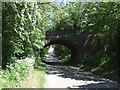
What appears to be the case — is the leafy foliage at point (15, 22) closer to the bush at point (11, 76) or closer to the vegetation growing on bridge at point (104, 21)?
the bush at point (11, 76)

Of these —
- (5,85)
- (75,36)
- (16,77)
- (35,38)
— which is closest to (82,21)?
(75,36)

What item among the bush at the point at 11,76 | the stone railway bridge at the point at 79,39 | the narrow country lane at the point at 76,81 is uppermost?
the stone railway bridge at the point at 79,39

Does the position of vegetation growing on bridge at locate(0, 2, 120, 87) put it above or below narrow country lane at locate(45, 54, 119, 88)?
above

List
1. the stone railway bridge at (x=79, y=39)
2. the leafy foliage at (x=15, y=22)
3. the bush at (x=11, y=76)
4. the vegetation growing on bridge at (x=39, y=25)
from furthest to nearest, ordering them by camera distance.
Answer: the stone railway bridge at (x=79, y=39) < the vegetation growing on bridge at (x=39, y=25) < the leafy foliage at (x=15, y=22) < the bush at (x=11, y=76)

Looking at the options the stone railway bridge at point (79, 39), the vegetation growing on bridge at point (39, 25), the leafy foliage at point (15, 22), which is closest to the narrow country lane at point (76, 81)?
the vegetation growing on bridge at point (39, 25)

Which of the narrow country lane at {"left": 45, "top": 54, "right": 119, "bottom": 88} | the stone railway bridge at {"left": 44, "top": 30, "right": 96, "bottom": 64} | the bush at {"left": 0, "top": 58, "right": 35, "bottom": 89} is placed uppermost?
the stone railway bridge at {"left": 44, "top": 30, "right": 96, "bottom": 64}

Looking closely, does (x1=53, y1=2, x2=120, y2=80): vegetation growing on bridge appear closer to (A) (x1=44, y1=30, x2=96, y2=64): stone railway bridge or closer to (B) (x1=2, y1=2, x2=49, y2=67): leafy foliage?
(A) (x1=44, y1=30, x2=96, y2=64): stone railway bridge

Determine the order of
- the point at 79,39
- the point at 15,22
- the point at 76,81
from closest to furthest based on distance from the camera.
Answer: the point at 15,22
the point at 76,81
the point at 79,39

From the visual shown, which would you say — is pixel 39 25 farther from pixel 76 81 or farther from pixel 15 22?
pixel 76 81

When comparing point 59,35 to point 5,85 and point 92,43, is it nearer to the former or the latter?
point 92,43

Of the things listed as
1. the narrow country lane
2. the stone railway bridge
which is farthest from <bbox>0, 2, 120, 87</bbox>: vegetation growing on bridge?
the narrow country lane

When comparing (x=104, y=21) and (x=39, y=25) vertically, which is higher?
(x=104, y=21)

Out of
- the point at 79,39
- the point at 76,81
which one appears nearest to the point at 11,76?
the point at 76,81

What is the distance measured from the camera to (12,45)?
29.1 ft
